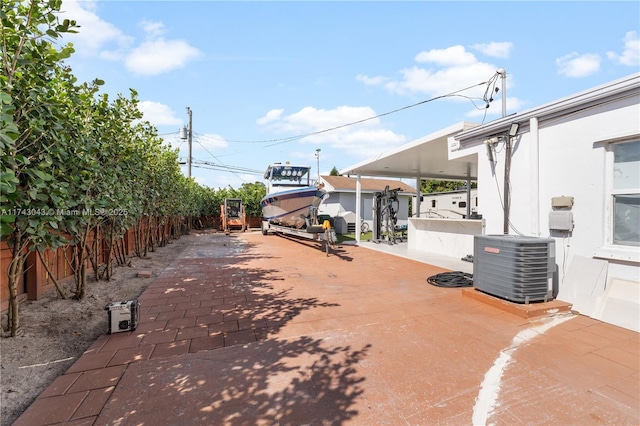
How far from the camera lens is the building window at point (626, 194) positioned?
12.5 ft

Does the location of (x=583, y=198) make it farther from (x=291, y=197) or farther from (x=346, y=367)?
(x=291, y=197)

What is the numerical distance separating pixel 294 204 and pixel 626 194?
994 centimetres

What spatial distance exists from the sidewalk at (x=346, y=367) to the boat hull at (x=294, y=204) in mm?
7135

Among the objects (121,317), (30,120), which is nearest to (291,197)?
(121,317)

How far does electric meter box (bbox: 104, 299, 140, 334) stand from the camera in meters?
3.37

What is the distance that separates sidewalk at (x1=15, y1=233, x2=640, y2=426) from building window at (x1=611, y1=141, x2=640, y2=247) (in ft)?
4.11

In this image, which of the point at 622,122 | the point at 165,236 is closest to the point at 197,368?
the point at 622,122

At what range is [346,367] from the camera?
2713 mm

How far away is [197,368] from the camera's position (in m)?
2.68

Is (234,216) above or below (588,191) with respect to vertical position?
below

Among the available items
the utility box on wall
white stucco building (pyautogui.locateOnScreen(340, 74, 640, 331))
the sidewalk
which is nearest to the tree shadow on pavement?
the sidewalk

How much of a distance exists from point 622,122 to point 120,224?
8072 mm

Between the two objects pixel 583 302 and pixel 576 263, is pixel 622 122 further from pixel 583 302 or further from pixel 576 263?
pixel 583 302

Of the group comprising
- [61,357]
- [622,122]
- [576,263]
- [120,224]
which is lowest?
[61,357]
